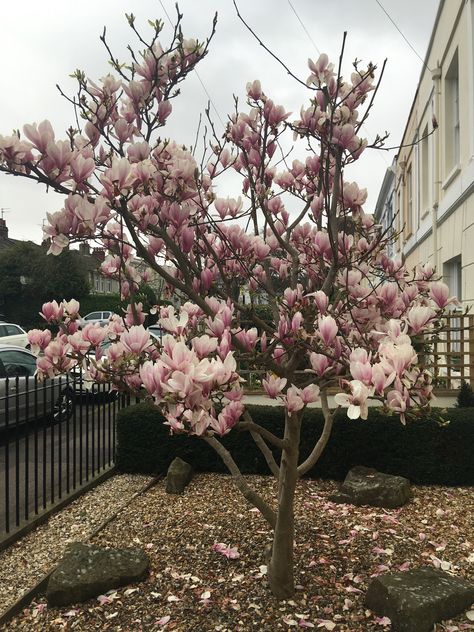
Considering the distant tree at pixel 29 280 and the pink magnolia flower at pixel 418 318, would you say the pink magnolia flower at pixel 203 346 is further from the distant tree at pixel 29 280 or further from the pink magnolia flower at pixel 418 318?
the distant tree at pixel 29 280

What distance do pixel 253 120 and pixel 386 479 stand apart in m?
3.46

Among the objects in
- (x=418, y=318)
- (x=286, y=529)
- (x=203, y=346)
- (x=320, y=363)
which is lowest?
(x=286, y=529)

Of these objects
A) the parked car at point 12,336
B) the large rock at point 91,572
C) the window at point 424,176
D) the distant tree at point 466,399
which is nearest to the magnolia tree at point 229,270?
the large rock at point 91,572

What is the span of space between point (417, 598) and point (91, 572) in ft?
6.24

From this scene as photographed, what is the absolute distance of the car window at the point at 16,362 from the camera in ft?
29.5

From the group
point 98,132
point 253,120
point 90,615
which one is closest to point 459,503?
point 90,615

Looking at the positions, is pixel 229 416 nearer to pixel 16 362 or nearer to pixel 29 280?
pixel 16 362

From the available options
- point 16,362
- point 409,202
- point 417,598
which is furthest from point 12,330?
point 417,598

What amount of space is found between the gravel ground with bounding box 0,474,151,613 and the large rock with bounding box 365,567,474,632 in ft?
7.29

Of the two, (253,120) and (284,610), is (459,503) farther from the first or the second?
(253,120)

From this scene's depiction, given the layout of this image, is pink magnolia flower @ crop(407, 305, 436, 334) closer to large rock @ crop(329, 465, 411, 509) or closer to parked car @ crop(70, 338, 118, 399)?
parked car @ crop(70, 338, 118, 399)

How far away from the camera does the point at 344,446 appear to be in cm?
563

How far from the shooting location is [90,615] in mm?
3082

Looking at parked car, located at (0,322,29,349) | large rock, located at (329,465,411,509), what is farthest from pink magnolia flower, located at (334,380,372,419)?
parked car, located at (0,322,29,349)
